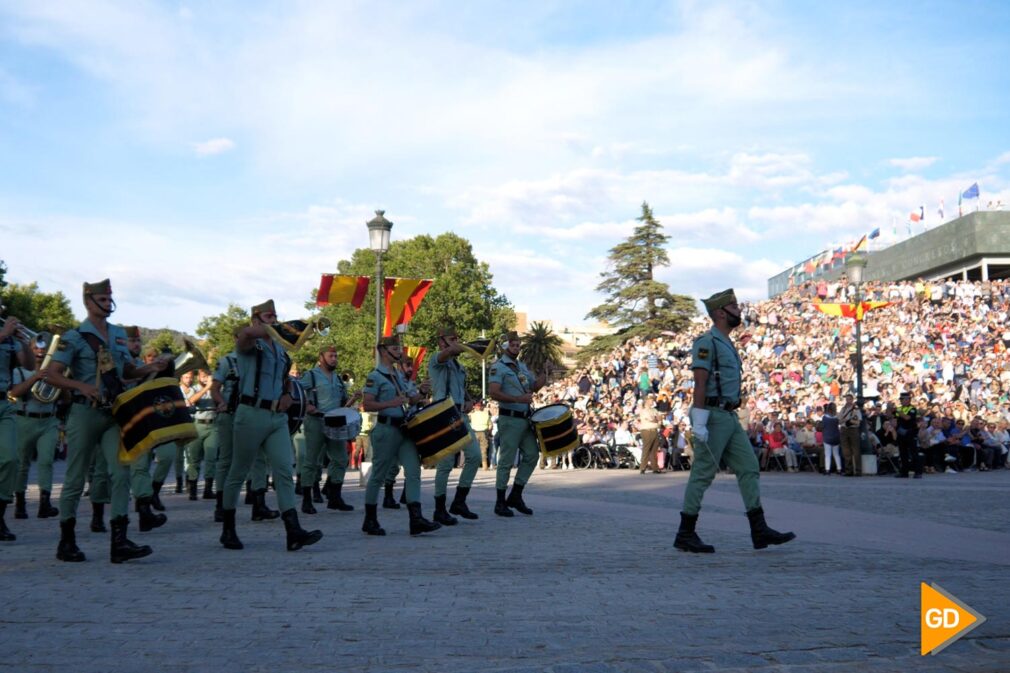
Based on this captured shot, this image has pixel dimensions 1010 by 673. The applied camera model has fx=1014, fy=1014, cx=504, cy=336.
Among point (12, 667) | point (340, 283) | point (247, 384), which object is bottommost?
point (12, 667)

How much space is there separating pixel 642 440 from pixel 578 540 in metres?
15.1

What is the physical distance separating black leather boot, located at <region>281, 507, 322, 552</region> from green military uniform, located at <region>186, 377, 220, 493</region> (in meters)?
5.46

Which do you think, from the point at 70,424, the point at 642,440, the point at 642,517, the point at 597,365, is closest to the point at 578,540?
the point at 642,517

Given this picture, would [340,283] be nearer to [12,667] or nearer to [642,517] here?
[642,517]

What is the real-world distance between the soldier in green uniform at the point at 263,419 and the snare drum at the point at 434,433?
1.51 meters

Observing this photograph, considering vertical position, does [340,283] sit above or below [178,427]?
above

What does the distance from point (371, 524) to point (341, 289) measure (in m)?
12.2

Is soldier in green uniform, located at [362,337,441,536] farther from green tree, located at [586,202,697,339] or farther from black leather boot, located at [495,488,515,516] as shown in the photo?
green tree, located at [586,202,697,339]

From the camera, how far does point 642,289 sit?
239 feet

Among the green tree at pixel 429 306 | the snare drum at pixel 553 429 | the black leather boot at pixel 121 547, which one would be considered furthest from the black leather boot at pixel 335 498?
the green tree at pixel 429 306

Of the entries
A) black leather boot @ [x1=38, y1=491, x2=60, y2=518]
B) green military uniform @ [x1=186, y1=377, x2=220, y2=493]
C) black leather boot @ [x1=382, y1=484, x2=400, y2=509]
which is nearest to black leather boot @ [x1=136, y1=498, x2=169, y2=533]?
black leather boot @ [x1=38, y1=491, x2=60, y2=518]

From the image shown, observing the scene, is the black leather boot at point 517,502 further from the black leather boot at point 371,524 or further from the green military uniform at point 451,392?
the black leather boot at point 371,524

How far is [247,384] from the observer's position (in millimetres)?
8531

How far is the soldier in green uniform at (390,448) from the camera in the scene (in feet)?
31.9
